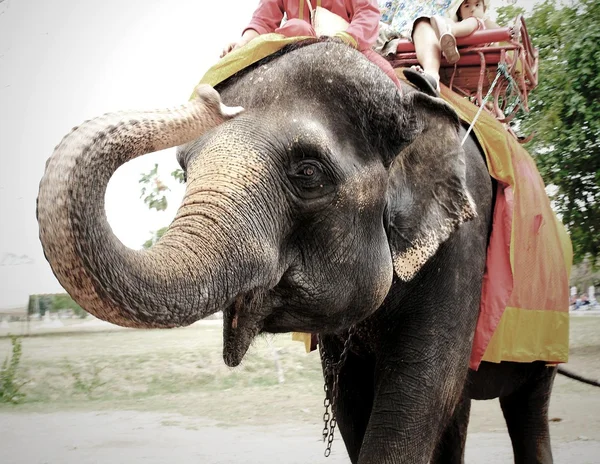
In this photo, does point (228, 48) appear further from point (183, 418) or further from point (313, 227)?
point (183, 418)

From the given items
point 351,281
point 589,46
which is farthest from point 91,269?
point 589,46

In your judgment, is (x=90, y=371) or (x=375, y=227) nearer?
(x=375, y=227)

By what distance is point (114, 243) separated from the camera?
1437mm

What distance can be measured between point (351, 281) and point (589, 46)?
6.49 meters

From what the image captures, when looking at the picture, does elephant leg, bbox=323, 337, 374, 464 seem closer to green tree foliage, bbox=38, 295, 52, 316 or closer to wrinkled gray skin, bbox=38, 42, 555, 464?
wrinkled gray skin, bbox=38, 42, 555, 464

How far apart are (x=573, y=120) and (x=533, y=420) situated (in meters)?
5.34

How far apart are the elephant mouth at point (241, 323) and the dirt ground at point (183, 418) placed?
2.94 metres

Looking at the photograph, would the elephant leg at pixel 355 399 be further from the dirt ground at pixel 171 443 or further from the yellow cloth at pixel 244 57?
the dirt ground at pixel 171 443

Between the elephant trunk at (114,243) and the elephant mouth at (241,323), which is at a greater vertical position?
the elephant trunk at (114,243)

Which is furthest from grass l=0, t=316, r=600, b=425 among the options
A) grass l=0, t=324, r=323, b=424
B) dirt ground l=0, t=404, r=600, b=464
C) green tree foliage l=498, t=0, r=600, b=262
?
green tree foliage l=498, t=0, r=600, b=262

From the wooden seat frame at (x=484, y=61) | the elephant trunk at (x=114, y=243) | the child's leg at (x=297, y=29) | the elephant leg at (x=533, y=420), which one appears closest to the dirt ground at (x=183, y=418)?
the elephant leg at (x=533, y=420)

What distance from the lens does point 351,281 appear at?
77.9 inches

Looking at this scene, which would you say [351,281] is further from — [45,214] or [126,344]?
[126,344]

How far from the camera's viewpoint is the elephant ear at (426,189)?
84.8 inches
